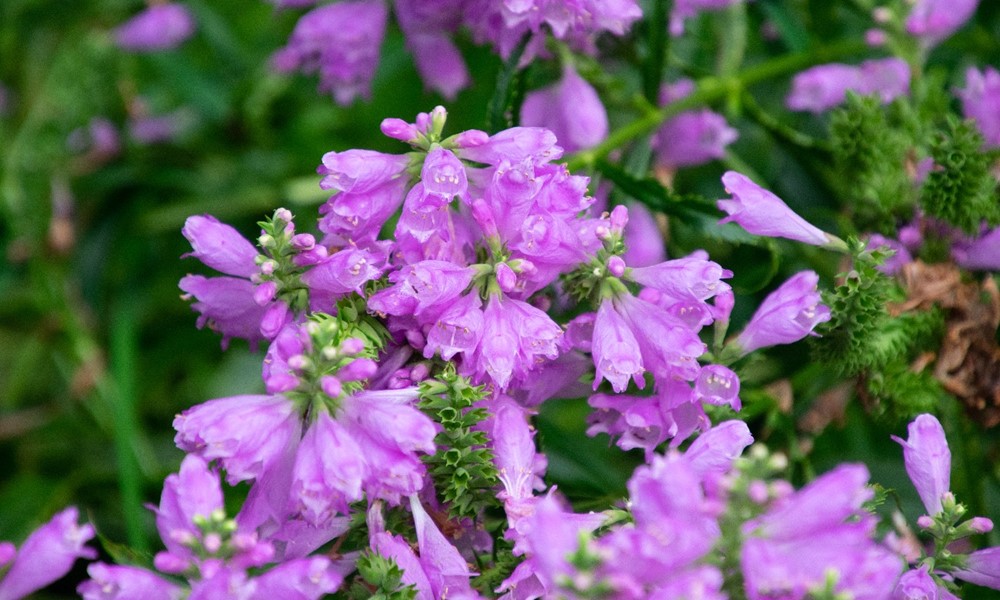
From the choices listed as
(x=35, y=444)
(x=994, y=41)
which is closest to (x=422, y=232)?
(x=994, y=41)

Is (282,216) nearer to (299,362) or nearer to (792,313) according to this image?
(299,362)

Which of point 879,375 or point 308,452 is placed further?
point 879,375

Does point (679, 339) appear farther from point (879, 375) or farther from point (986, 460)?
point (986, 460)

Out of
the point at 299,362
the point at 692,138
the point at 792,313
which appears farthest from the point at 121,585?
the point at 692,138

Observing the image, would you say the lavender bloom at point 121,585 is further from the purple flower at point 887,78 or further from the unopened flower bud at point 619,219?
→ the purple flower at point 887,78

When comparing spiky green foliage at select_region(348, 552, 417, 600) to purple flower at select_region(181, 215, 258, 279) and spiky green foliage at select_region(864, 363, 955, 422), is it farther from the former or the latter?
spiky green foliage at select_region(864, 363, 955, 422)

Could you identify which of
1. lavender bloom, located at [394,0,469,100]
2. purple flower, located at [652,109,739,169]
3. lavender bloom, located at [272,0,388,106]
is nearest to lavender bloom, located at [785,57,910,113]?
purple flower, located at [652,109,739,169]
